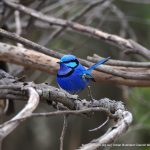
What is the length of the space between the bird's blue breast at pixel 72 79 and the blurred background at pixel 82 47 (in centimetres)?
108

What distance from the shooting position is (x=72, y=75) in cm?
290

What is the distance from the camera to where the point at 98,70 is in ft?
10.5

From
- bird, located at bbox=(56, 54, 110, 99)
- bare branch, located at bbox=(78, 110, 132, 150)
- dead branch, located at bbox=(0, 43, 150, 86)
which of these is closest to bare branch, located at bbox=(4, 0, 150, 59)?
dead branch, located at bbox=(0, 43, 150, 86)

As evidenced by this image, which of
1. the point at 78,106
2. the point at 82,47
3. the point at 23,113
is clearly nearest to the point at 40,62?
the point at 78,106

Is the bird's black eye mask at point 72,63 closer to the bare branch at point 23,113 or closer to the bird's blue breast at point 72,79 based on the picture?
the bird's blue breast at point 72,79

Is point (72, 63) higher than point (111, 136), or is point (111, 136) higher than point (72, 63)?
point (72, 63)

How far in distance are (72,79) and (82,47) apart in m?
3.41

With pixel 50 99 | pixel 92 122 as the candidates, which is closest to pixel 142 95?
pixel 92 122

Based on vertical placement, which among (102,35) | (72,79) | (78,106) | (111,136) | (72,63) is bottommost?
(111,136)

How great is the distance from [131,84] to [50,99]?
1.50 m

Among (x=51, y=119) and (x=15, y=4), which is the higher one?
(x=15, y=4)

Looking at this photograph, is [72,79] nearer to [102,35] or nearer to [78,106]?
[78,106]

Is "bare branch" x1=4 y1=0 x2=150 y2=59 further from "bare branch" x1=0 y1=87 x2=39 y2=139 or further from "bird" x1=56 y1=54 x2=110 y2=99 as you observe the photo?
"bare branch" x1=0 y1=87 x2=39 y2=139

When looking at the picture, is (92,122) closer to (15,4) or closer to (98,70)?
(15,4)
